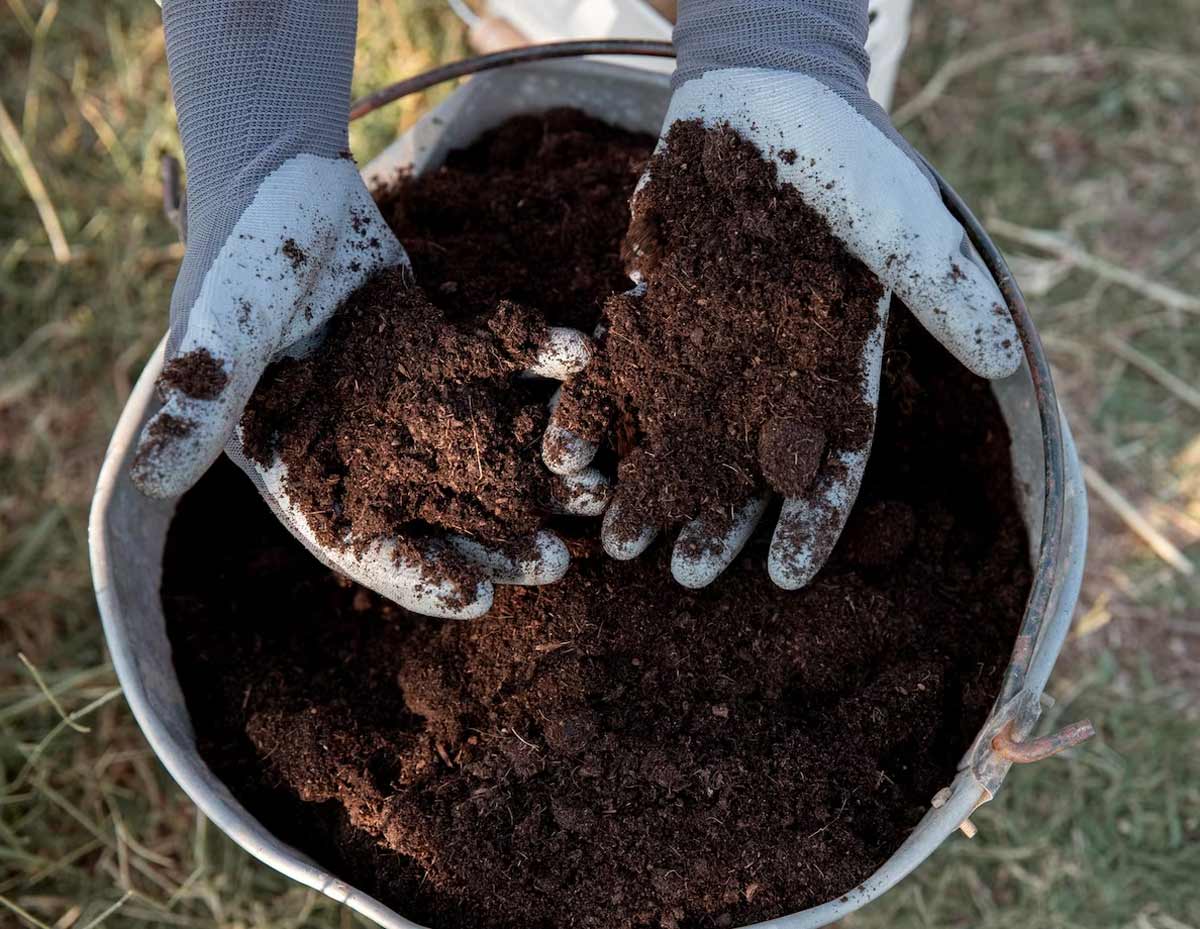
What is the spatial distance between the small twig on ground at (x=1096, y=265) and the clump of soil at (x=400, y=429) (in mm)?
1693

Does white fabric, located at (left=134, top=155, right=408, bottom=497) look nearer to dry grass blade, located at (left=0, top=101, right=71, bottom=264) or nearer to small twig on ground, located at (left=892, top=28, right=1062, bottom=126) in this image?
dry grass blade, located at (left=0, top=101, right=71, bottom=264)

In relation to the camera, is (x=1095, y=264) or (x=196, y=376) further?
(x=1095, y=264)

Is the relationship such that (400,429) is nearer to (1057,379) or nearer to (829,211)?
(829,211)

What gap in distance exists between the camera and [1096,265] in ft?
8.24

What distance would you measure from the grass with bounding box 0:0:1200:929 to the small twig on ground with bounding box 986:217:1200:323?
0.05 feet

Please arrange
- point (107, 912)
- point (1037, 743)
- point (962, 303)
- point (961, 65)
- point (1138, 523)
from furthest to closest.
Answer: point (961, 65) → point (1138, 523) → point (107, 912) → point (962, 303) → point (1037, 743)

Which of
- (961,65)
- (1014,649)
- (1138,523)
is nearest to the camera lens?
(1014,649)

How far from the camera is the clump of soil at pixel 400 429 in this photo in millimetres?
1324

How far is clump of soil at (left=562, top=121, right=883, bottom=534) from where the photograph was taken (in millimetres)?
1334

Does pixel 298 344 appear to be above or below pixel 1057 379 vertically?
above

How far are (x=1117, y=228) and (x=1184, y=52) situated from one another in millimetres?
579

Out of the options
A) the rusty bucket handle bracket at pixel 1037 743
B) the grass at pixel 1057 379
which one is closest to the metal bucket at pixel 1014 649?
the rusty bucket handle bracket at pixel 1037 743

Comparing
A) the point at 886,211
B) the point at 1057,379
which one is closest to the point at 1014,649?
the point at 886,211

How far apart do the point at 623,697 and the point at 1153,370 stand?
1.75 metres
